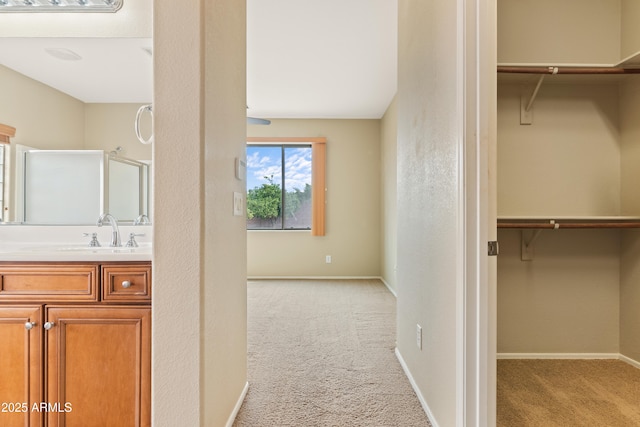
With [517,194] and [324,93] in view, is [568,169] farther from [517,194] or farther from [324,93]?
[324,93]

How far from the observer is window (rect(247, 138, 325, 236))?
18.6ft

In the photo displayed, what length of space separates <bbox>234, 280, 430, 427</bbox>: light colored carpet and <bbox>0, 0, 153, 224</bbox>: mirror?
4.81ft

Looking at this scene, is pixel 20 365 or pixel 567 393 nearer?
pixel 20 365

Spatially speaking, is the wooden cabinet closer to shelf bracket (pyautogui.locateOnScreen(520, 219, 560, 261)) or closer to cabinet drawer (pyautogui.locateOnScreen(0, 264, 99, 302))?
cabinet drawer (pyautogui.locateOnScreen(0, 264, 99, 302))

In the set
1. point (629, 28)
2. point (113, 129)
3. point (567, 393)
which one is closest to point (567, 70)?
point (629, 28)

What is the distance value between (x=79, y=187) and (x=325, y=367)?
1.92 meters

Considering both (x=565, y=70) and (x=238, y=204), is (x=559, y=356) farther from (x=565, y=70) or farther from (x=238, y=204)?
(x=238, y=204)

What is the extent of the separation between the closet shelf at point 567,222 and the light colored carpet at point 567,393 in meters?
0.93

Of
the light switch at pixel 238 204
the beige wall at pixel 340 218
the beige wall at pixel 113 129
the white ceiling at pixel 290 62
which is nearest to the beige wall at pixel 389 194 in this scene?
the beige wall at pixel 340 218

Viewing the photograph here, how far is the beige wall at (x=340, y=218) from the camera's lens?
550 centimetres

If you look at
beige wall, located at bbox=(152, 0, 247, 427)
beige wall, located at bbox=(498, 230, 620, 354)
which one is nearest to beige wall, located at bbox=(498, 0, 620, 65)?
beige wall, located at bbox=(498, 230, 620, 354)

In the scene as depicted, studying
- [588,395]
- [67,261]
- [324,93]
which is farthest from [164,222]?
[324,93]

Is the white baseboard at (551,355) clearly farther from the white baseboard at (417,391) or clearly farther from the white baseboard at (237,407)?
the white baseboard at (237,407)

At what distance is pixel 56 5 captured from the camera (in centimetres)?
167
